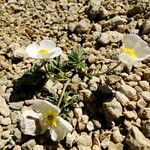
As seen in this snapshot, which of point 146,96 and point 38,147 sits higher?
point 146,96

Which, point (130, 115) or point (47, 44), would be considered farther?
point (47, 44)

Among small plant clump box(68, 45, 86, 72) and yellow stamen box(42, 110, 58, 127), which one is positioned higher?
small plant clump box(68, 45, 86, 72)

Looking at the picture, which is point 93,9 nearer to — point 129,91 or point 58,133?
point 129,91

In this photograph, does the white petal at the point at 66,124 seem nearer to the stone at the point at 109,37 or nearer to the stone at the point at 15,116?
the stone at the point at 15,116

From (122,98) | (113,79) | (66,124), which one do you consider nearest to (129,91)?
(122,98)

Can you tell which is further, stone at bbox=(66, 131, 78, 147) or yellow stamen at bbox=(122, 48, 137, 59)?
yellow stamen at bbox=(122, 48, 137, 59)

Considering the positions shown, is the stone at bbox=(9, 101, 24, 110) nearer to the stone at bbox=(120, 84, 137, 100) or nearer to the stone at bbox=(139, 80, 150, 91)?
Result: the stone at bbox=(120, 84, 137, 100)

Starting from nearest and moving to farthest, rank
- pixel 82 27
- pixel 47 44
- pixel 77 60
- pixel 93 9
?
pixel 47 44, pixel 77 60, pixel 82 27, pixel 93 9

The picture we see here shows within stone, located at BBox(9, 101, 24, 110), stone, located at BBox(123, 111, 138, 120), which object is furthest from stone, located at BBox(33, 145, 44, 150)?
stone, located at BBox(123, 111, 138, 120)

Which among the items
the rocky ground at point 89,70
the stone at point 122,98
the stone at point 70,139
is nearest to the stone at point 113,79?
the rocky ground at point 89,70
